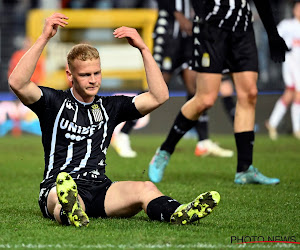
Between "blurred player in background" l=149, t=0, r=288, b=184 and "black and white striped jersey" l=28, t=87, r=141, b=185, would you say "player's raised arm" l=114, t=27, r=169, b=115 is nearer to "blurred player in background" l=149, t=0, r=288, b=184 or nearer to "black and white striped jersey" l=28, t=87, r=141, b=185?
"black and white striped jersey" l=28, t=87, r=141, b=185

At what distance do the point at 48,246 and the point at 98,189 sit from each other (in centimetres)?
89

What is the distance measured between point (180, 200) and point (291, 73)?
871cm

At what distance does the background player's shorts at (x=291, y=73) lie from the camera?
13531mm

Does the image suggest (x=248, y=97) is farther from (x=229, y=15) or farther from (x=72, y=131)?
(x=72, y=131)

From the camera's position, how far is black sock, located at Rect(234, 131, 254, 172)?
6.51 metres

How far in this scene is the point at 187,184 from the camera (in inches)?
254

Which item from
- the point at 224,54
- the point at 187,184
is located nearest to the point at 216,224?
the point at 187,184

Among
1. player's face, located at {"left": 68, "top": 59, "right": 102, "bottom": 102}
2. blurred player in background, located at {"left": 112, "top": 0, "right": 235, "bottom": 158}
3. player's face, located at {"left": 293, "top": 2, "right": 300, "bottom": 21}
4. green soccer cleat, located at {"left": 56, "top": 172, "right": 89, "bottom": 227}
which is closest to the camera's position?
green soccer cleat, located at {"left": 56, "top": 172, "right": 89, "bottom": 227}

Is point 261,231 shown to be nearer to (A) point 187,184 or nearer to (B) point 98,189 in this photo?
(B) point 98,189

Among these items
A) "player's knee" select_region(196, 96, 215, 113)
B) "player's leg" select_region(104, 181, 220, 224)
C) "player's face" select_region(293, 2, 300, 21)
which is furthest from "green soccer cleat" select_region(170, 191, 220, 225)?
"player's face" select_region(293, 2, 300, 21)

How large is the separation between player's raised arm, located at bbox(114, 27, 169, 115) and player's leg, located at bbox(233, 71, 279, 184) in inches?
80.8

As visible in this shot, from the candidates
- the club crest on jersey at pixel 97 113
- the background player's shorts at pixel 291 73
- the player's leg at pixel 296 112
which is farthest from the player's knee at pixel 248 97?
the background player's shorts at pixel 291 73

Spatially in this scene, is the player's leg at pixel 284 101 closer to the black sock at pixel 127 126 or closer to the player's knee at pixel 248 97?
the black sock at pixel 127 126

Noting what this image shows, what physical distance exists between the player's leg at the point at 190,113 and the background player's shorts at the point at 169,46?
2.29m
